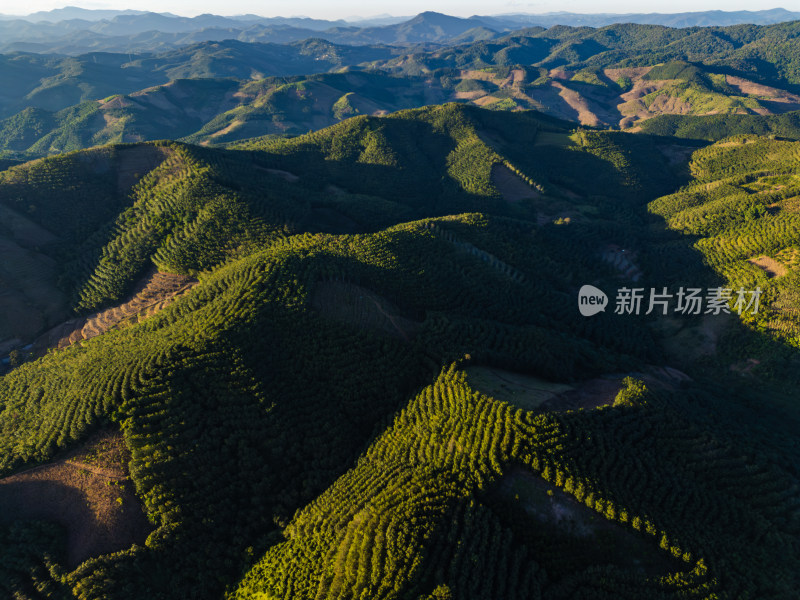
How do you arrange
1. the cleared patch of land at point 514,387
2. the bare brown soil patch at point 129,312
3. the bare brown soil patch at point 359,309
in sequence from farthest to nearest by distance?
the bare brown soil patch at point 129,312
the bare brown soil patch at point 359,309
the cleared patch of land at point 514,387

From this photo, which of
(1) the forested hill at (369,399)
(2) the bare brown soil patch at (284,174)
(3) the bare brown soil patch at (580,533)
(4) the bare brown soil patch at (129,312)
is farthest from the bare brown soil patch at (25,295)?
(3) the bare brown soil patch at (580,533)

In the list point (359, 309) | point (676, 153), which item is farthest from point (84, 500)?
point (676, 153)

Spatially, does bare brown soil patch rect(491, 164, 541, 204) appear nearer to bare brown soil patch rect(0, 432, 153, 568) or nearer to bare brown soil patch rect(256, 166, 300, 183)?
bare brown soil patch rect(256, 166, 300, 183)

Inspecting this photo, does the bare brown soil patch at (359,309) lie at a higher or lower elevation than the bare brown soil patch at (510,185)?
lower

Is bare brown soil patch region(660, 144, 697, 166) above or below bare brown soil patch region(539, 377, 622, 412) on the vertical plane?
above

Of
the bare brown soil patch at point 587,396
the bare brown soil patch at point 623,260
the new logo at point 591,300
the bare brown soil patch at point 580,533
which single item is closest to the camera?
the bare brown soil patch at point 580,533

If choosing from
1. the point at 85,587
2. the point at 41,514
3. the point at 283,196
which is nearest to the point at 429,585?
the point at 85,587

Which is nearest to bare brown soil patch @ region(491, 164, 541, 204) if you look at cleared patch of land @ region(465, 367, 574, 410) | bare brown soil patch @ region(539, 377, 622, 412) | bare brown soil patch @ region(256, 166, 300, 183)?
bare brown soil patch @ region(256, 166, 300, 183)

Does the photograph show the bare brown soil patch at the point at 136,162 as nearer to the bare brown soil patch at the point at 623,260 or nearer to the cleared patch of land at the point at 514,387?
the cleared patch of land at the point at 514,387
